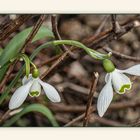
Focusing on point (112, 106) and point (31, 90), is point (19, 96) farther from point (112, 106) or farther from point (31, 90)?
point (112, 106)

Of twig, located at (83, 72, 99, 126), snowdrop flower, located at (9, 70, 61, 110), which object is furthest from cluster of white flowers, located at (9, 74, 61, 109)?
twig, located at (83, 72, 99, 126)

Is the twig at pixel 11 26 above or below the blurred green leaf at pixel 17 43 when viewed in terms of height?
above

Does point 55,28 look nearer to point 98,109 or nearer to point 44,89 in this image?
point 44,89

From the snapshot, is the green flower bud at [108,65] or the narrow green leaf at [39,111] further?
the narrow green leaf at [39,111]

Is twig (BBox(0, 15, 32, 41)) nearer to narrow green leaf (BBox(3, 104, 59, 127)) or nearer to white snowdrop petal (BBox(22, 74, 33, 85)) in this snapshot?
white snowdrop petal (BBox(22, 74, 33, 85))

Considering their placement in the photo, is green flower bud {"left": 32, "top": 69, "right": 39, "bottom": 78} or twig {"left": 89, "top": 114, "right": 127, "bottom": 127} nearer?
green flower bud {"left": 32, "top": 69, "right": 39, "bottom": 78}

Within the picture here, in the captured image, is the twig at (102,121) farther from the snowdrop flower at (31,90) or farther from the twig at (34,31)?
the twig at (34,31)

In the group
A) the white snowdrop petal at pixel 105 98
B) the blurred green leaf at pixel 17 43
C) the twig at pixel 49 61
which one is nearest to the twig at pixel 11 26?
the blurred green leaf at pixel 17 43

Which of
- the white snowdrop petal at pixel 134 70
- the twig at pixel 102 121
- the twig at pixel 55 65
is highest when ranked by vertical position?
the twig at pixel 55 65
